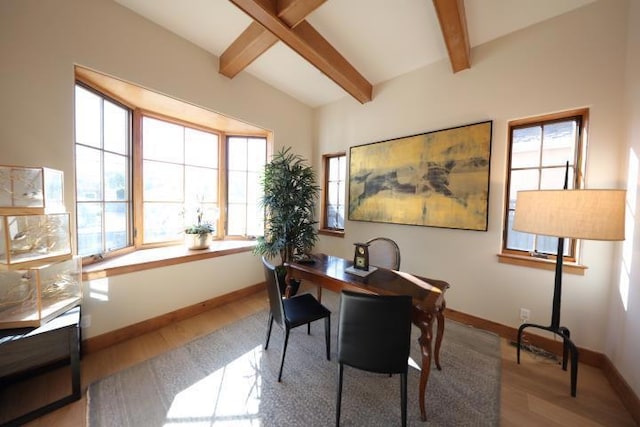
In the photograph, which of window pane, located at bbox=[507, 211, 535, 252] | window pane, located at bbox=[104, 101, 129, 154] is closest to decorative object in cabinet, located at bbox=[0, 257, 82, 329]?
window pane, located at bbox=[104, 101, 129, 154]

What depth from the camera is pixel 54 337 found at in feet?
4.32

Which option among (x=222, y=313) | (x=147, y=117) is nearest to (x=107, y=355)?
(x=222, y=313)

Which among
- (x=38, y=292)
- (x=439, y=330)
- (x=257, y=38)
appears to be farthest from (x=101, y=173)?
(x=439, y=330)

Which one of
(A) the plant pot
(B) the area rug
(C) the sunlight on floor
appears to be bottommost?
(C) the sunlight on floor

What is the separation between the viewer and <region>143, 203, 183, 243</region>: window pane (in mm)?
2566

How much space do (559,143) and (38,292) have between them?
402 centimetres

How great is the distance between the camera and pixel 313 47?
2107mm

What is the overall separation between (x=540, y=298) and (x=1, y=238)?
13.4 feet

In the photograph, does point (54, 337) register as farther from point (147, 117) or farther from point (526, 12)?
point (526, 12)

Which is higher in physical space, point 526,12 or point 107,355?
point 526,12

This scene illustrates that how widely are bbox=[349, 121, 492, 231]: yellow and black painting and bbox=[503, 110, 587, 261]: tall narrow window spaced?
25cm

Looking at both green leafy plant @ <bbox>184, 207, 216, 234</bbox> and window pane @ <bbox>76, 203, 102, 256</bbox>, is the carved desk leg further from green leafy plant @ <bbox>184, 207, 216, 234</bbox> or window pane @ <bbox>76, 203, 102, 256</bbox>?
window pane @ <bbox>76, 203, 102, 256</bbox>

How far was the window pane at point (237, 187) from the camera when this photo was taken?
127 inches

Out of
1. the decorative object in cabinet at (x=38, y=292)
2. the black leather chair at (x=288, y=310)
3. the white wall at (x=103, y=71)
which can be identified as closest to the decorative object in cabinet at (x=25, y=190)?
the white wall at (x=103, y=71)
